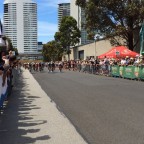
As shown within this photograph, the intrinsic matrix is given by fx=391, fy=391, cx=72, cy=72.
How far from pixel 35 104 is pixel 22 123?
Answer: 3807mm

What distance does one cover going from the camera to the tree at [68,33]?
82.7 m

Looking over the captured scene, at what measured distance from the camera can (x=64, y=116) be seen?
10.2m

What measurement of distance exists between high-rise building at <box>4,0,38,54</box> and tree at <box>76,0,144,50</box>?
345ft

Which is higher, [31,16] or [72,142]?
[31,16]

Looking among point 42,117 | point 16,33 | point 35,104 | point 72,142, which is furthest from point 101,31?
point 16,33

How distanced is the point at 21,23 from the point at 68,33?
8928 centimetres

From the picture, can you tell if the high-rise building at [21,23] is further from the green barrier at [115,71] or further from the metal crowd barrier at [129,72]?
the metal crowd barrier at [129,72]

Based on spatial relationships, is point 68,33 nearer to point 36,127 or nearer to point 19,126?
point 19,126

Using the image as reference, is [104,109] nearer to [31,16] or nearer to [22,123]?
[22,123]

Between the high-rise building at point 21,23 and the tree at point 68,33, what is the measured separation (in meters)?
67.7

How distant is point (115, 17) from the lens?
4678 cm

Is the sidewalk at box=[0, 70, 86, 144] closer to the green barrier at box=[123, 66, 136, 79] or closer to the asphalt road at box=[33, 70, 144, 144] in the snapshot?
the asphalt road at box=[33, 70, 144, 144]

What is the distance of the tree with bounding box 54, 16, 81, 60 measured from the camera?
271ft


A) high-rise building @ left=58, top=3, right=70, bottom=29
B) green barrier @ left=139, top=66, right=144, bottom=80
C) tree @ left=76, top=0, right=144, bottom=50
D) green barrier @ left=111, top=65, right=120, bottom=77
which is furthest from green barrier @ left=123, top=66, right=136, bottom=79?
high-rise building @ left=58, top=3, right=70, bottom=29
